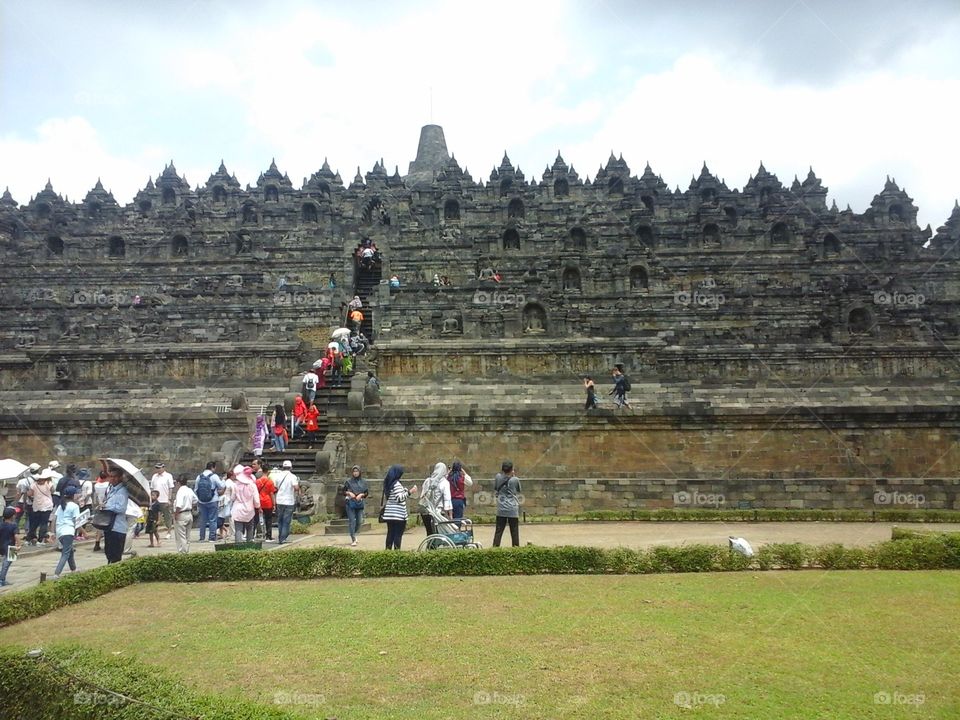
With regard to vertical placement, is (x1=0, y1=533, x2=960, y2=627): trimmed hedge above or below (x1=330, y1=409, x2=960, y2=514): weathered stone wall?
below

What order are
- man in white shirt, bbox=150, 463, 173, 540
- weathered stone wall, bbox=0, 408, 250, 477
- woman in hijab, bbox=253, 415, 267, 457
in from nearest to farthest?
1. man in white shirt, bbox=150, 463, 173, 540
2. woman in hijab, bbox=253, 415, 267, 457
3. weathered stone wall, bbox=0, 408, 250, 477

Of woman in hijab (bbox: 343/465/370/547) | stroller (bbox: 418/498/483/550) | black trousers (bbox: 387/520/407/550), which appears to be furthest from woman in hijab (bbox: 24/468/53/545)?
stroller (bbox: 418/498/483/550)

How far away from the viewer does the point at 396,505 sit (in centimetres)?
1220

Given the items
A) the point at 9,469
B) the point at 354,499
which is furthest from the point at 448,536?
the point at 9,469

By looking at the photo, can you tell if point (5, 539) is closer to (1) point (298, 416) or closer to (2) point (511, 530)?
(2) point (511, 530)

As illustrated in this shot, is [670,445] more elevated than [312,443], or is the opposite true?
[312,443]

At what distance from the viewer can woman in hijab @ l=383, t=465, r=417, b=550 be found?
12.1 metres

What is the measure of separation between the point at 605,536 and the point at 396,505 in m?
4.52

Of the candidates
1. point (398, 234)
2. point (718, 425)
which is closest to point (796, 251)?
point (398, 234)

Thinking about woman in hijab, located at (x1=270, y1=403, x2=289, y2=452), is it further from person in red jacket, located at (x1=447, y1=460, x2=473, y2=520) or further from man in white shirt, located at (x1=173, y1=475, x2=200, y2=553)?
person in red jacket, located at (x1=447, y1=460, x2=473, y2=520)

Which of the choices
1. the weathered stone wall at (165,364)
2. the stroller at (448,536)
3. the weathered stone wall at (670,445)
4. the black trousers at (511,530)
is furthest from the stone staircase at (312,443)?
the black trousers at (511,530)

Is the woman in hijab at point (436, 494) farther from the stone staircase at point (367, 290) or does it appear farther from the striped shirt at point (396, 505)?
the stone staircase at point (367, 290)

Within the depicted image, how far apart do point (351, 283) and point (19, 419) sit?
12.9 meters

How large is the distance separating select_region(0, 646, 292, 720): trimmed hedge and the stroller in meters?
5.68
